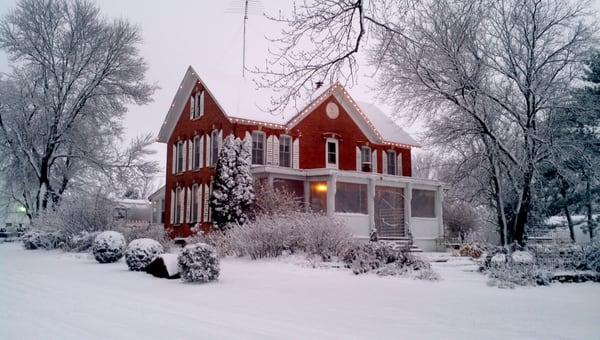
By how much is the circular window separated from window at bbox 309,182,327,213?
16.3 feet

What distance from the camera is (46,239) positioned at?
20781 millimetres

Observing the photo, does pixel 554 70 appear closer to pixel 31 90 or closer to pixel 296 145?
pixel 296 145

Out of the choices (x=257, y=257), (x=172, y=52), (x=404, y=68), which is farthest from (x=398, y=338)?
(x=172, y=52)

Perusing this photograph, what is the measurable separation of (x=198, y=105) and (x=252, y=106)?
4.07 metres

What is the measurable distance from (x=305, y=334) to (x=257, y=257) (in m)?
9.24

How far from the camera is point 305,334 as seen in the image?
18.5 ft

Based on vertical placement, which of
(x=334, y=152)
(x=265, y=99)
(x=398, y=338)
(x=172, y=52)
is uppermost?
(x=172, y=52)

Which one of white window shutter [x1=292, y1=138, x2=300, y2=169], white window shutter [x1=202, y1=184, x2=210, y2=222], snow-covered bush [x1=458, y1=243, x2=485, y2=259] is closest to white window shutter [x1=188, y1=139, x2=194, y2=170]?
white window shutter [x1=202, y1=184, x2=210, y2=222]

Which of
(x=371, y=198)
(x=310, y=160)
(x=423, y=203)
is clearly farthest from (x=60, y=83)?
(x=423, y=203)

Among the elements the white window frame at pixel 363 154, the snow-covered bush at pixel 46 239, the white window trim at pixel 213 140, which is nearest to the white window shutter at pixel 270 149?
the white window trim at pixel 213 140

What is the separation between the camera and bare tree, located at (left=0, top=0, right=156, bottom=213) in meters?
26.1

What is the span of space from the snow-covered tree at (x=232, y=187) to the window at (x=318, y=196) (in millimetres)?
4224

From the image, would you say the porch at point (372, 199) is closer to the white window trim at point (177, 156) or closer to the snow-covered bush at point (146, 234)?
the snow-covered bush at point (146, 234)

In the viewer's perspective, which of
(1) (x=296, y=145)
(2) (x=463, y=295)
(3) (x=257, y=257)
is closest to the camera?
(2) (x=463, y=295)
